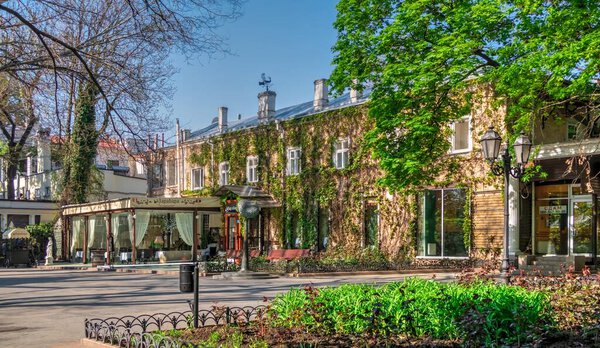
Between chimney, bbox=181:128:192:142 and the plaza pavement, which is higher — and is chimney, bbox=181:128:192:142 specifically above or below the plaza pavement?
above

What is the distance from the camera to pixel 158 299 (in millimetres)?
15680

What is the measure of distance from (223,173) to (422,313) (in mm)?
31674

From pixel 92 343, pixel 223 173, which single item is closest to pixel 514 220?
pixel 92 343

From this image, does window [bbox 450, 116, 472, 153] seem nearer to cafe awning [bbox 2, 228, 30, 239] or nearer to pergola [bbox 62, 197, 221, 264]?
pergola [bbox 62, 197, 221, 264]

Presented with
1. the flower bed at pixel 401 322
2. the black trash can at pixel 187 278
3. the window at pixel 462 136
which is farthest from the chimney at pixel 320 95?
the flower bed at pixel 401 322

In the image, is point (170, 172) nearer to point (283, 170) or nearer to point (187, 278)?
point (283, 170)

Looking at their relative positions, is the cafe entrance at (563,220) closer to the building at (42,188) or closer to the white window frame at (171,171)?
the building at (42,188)

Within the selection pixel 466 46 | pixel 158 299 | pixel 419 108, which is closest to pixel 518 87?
pixel 466 46

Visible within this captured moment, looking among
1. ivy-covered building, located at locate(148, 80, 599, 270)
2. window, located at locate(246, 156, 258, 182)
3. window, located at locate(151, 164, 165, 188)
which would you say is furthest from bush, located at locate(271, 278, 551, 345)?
window, located at locate(151, 164, 165, 188)

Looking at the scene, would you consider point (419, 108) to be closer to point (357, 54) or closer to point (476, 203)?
point (357, 54)

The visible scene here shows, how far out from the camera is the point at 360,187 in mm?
30391

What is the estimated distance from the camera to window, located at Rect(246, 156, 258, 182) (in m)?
36.6

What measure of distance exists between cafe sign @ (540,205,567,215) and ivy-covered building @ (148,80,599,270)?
0.12ft

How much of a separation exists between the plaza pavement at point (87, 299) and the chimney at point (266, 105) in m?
14.8
